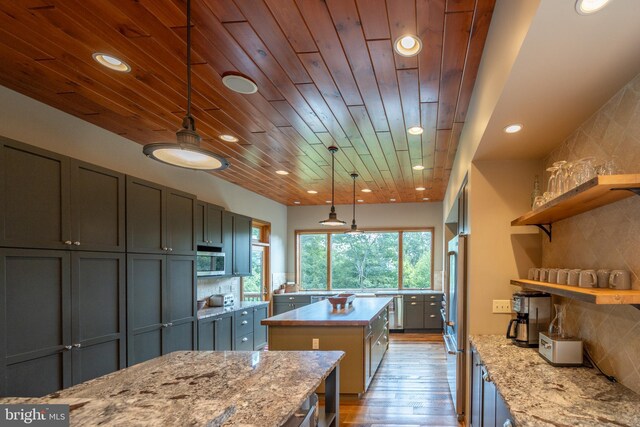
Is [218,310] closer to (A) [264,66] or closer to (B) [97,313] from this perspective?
(B) [97,313]

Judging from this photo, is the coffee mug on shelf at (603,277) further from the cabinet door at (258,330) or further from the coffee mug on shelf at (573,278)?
the cabinet door at (258,330)

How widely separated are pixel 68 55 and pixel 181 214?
2108mm

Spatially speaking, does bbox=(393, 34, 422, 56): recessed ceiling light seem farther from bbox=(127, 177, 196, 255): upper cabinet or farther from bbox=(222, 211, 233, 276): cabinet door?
bbox=(222, 211, 233, 276): cabinet door

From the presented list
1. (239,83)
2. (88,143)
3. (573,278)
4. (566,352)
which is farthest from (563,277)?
(88,143)

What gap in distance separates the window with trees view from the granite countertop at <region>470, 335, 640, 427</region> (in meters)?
5.84

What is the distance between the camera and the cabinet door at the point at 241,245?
5559mm

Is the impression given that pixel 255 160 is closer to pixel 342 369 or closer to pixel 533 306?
pixel 342 369

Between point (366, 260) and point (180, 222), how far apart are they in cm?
500

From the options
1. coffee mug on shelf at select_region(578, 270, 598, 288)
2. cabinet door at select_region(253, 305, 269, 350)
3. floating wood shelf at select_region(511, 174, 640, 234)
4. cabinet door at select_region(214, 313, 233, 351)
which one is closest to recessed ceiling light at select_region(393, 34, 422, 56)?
floating wood shelf at select_region(511, 174, 640, 234)

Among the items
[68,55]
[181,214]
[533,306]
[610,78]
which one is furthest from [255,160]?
[610,78]

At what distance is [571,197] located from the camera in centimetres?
159

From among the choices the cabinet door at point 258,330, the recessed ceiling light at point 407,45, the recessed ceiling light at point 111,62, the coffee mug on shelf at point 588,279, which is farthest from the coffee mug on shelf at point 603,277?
the cabinet door at point 258,330

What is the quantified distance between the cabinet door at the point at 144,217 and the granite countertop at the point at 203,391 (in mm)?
1478

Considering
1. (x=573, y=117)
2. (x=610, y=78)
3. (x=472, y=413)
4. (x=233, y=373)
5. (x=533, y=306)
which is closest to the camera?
(x=610, y=78)
